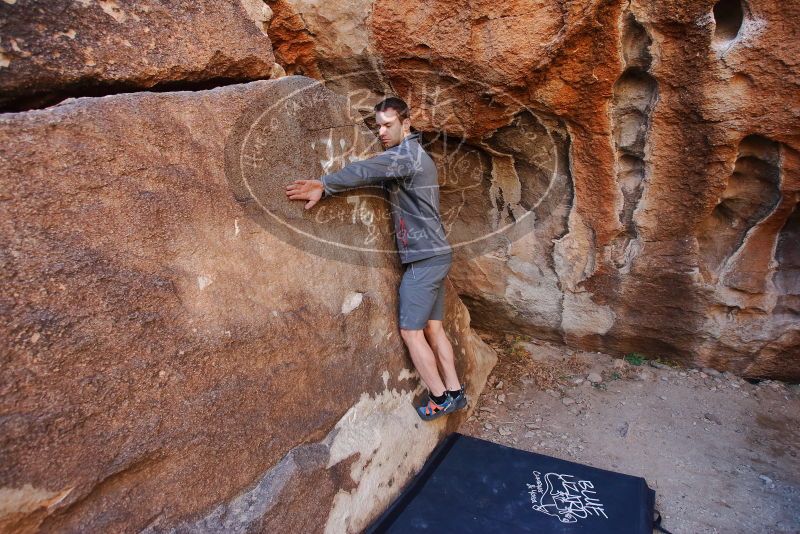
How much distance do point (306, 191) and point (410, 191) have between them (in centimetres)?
46

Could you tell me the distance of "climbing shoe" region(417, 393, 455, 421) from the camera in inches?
92.4

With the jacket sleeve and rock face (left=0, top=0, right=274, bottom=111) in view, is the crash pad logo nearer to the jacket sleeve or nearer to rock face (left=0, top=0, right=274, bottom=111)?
the jacket sleeve

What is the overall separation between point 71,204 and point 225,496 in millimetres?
924

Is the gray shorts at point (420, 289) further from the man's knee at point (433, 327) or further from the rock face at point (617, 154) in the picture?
the rock face at point (617, 154)

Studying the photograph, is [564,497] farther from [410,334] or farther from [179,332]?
[179,332]

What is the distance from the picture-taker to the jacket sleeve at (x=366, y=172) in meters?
1.89

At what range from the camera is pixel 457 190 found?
3.12 m

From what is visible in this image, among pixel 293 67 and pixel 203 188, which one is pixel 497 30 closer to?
pixel 293 67

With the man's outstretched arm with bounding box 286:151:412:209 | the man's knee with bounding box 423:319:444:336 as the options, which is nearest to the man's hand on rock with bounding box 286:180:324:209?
the man's outstretched arm with bounding box 286:151:412:209

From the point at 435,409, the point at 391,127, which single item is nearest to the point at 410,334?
the point at 435,409

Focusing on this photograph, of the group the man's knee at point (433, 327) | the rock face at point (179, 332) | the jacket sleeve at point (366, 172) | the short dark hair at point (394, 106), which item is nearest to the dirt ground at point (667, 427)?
the man's knee at point (433, 327)

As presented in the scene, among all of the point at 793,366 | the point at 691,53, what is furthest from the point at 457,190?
the point at 793,366
